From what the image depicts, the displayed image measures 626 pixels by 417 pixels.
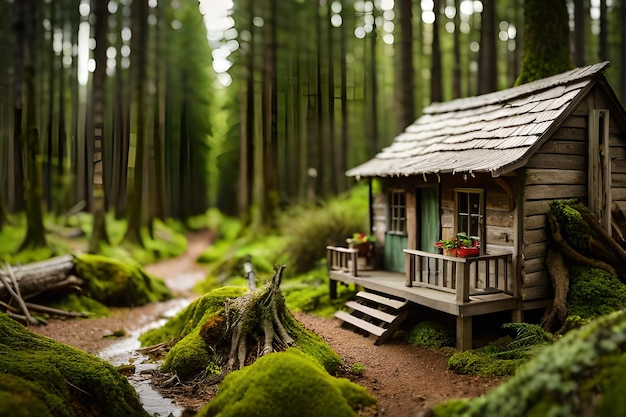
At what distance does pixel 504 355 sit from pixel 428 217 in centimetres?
395

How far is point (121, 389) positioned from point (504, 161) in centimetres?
698

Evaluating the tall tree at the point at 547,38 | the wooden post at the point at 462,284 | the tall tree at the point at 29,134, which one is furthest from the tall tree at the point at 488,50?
the tall tree at the point at 29,134

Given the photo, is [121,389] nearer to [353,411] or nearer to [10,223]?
[353,411]

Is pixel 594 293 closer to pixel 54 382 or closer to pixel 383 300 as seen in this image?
pixel 383 300

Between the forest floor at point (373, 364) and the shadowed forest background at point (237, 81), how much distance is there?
615 centimetres

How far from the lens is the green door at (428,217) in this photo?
11.0 meters

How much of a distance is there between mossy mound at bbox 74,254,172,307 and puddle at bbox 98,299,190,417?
1647 mm

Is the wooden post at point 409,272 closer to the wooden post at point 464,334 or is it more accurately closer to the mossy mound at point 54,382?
the wooden post at point 464,334

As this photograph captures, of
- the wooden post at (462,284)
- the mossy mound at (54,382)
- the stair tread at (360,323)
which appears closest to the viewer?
the mossy mound at (54,382)

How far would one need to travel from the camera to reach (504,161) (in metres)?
Result: 8.57

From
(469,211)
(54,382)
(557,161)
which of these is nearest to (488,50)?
(557,161)

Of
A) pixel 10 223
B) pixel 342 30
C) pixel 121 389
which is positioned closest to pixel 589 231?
pixel 121 389

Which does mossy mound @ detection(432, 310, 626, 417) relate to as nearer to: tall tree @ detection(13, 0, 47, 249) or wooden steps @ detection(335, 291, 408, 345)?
wooden steps @ detection(335, 291, 408, 345)

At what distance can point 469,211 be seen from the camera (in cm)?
1006
